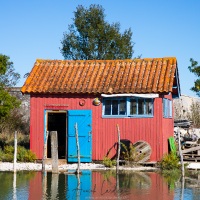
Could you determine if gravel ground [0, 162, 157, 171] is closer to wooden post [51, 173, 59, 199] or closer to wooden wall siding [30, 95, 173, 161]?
wooden wall siding [30, 95, 173, 161]

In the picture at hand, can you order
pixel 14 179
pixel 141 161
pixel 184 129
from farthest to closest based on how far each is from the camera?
pixel 184 129
pixel 141 161
pixel 14 179

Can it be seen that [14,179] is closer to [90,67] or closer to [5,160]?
[5,160]

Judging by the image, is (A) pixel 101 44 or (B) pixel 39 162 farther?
(A) pixel 101 44

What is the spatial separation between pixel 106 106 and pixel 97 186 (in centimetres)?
722

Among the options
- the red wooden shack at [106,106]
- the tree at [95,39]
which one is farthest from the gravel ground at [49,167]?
the tree at [95,39]

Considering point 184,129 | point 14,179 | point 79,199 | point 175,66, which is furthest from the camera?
point 184,129

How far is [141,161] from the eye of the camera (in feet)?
74.6

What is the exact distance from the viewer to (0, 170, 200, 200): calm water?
15.2 metres

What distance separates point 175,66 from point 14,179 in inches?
375

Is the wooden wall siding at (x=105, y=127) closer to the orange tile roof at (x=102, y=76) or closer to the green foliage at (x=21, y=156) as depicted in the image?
the green foliage at (x=21, y=156)

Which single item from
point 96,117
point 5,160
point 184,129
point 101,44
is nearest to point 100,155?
point 96,117

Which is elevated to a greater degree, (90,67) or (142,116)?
(90,67)

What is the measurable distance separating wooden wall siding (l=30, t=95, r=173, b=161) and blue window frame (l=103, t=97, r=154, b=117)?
0.77 ft

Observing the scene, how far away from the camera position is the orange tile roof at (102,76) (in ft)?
77.7
